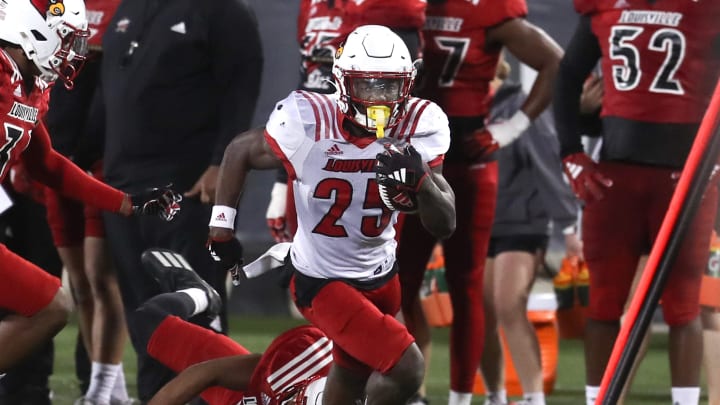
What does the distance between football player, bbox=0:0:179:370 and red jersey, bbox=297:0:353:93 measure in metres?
0.93

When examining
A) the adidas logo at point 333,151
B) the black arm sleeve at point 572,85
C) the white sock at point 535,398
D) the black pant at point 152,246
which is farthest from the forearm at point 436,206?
the white sock at point 535,398

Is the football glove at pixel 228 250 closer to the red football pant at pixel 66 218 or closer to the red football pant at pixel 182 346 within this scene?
the red football pant at pixel 182 346

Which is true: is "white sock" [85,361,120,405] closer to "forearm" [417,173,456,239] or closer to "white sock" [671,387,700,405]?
"forearm" [417,173,456,239]

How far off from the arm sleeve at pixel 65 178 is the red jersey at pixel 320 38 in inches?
34.5

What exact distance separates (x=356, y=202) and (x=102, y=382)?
1.86 metres

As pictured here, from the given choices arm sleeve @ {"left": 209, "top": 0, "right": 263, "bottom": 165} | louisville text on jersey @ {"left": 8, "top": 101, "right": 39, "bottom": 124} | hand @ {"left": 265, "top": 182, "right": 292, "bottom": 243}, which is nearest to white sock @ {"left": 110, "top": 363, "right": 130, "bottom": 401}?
hand @ {"left": 265, "top": 182, "right": 292, "bottom": 243}

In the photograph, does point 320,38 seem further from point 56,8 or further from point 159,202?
point 56,8

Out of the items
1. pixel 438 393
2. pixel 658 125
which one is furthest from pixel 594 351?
pixel 438 393

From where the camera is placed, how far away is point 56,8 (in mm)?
3811

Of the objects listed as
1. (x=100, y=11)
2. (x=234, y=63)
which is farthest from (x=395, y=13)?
→ (x=100, y=11)

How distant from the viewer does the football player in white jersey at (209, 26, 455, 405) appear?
343cm

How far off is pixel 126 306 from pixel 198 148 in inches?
25.0

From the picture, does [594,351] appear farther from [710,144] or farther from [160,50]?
[710,144]

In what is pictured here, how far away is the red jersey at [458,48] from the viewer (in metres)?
4.61
